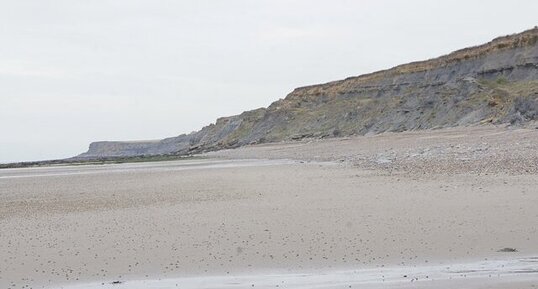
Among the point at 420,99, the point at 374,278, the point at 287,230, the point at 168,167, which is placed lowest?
the point at 374,278

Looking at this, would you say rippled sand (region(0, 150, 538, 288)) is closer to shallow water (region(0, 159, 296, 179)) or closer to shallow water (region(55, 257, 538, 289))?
shallow water (region(55, 257, 538, 289))

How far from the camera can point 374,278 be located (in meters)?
7.91

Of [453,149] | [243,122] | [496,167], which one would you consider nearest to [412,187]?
[496,167]

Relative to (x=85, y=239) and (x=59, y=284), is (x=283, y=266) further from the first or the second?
(x=85, y=239)

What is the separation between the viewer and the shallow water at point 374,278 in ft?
24.8

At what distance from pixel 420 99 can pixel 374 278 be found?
197 feet

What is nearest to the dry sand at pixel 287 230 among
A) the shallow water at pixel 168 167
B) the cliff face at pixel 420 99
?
the shallow water at pixel 168 167

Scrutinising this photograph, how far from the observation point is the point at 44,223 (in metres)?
14.1

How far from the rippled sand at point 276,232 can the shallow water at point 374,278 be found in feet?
0.64

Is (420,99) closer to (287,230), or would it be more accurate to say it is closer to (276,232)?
(287,230)

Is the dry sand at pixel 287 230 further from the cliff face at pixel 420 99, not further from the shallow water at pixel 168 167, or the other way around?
the cliff face at pixel 420 99

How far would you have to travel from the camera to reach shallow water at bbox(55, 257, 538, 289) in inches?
298

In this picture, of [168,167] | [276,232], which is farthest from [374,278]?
[168,167]

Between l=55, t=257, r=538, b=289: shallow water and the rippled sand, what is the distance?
0.20 metres
